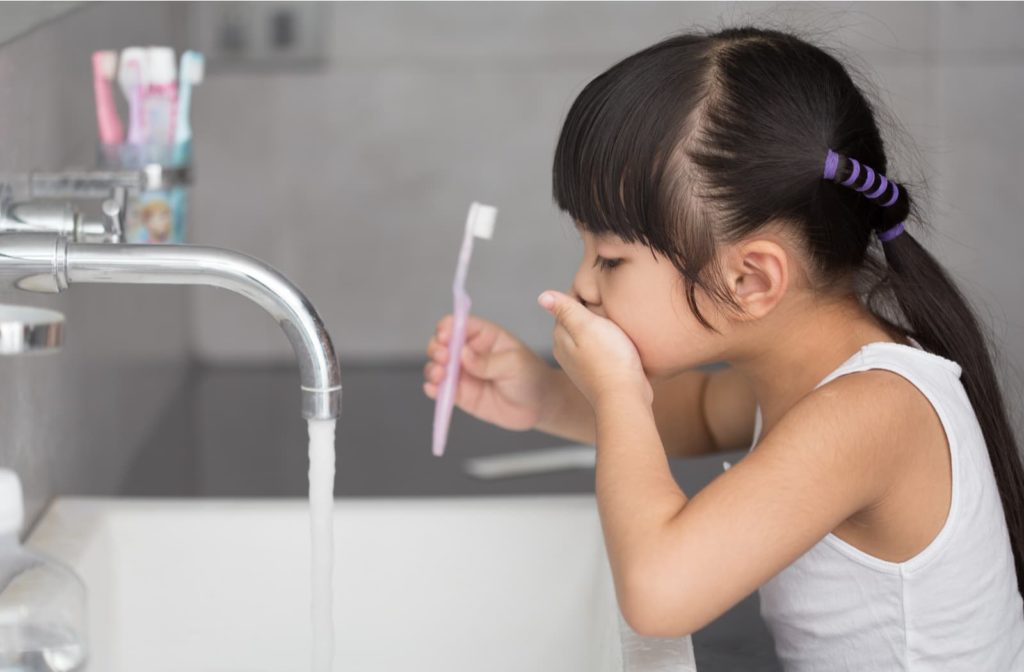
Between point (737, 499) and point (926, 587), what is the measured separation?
0.67 feet

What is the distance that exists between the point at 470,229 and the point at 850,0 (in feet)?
4.49

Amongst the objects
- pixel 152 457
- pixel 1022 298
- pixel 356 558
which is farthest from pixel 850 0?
pixel 356 558

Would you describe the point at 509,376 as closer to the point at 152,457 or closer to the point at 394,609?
the point at 394,609

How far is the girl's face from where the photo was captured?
0.82m

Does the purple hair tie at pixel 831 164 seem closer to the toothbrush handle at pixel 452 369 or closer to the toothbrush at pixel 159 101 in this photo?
the toothbrush handle at pixel 452 369

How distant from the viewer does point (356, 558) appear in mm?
916

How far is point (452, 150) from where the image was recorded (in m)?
2.31

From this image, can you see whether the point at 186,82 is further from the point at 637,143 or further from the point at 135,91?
the point at 637,143

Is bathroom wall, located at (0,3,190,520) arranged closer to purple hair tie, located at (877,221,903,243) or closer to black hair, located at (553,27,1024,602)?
black hair, located at (553,27,1024,602)

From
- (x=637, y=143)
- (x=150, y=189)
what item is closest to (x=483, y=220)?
(x=637, y=143)

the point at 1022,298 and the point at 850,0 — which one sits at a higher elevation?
the point at 850,0

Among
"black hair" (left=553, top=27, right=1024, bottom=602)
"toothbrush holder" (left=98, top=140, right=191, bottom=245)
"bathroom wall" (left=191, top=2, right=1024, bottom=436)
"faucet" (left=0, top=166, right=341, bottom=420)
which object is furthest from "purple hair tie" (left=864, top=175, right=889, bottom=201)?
"bathroom wall" (left=191, top=2, right=1024, bottom=436)

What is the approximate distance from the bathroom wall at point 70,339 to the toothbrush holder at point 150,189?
5 cm

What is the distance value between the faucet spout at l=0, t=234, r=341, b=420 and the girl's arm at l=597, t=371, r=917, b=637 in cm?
21
